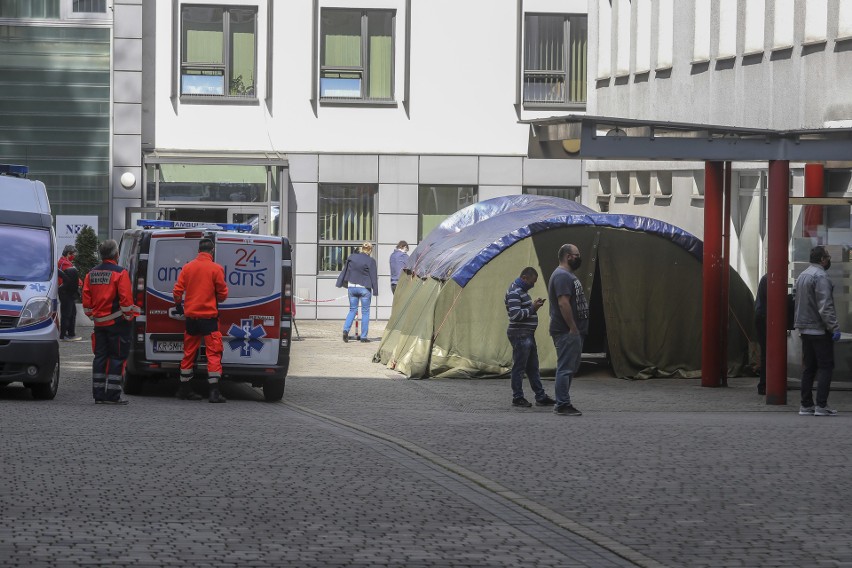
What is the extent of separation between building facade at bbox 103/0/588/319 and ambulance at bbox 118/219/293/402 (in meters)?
17.2

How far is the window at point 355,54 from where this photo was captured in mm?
36438

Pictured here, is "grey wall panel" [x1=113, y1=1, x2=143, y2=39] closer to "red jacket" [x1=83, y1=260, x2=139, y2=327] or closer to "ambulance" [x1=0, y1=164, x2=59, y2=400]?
"ambulance" [x1=0, y1=164, x2=59, y2=400]

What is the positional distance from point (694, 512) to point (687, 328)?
13428mm

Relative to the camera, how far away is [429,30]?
36.5 m

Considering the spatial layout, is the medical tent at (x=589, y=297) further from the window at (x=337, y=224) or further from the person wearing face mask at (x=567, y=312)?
the window at (x=337, y=224)

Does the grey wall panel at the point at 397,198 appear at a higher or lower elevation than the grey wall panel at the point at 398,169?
lower

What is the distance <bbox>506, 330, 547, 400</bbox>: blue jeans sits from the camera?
17.8 m

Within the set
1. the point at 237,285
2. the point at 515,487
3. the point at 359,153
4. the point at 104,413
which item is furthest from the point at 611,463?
the point at 359,153

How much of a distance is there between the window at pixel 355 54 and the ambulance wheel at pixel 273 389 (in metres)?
18.6

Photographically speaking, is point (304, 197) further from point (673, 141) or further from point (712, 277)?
point (673, 141)

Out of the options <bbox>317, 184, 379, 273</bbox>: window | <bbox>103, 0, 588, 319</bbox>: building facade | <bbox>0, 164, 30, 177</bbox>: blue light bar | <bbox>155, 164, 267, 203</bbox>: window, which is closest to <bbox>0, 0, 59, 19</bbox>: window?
<bbox>103, 0, 588, 319</bbox>: building facade

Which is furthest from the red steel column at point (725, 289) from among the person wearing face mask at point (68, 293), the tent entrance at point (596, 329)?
the person wearing face mask at point (68, 293)

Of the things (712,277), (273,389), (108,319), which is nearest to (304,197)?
(712,277)

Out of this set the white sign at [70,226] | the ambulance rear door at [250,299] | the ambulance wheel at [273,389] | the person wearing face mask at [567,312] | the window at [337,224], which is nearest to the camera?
the person wearing face mask at [567,312]
